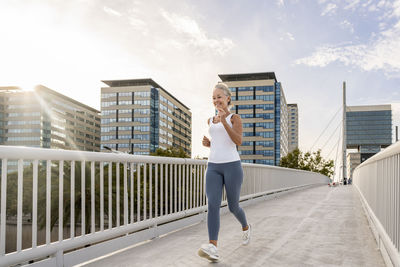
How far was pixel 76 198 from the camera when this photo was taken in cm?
422

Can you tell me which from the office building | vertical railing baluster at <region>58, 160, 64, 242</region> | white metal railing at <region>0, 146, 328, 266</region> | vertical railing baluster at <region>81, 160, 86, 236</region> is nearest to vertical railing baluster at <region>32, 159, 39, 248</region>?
white metal railing at <region>0, 146, 328, 266</region>

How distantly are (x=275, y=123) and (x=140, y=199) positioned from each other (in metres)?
118

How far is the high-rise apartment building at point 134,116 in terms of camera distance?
393 feet

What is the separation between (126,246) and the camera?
16.1ft

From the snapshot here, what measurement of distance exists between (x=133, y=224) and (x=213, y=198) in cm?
141

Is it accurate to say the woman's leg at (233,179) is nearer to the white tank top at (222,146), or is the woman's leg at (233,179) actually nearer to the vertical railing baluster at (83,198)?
the white tank top at (222,146)

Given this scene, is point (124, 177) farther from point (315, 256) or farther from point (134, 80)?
point (134, 80)

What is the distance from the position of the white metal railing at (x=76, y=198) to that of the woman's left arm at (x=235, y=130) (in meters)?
1.48

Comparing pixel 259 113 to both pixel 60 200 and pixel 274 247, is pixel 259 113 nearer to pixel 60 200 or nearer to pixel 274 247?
pixel 274 247

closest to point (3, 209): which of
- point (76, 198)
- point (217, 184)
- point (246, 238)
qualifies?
point (76, 198)

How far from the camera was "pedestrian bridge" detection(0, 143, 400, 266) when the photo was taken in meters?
3.48

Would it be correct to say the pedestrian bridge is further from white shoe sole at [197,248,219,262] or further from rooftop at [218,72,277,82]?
rooftop at [218,72,277,82]

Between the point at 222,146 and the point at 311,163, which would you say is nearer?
the point at 222,146

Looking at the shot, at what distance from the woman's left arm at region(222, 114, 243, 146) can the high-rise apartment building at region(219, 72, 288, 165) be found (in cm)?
11520
